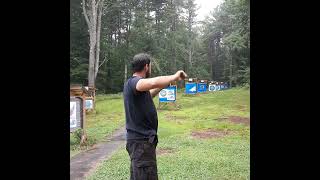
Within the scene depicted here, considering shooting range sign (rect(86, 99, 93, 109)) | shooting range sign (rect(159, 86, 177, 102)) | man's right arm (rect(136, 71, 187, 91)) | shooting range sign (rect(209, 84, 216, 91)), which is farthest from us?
shooting range sign (rect(209, 84, 216, 91))

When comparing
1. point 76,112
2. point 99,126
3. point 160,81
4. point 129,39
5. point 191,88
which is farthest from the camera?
point 129,39

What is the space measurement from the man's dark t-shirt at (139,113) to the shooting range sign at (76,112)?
5.04m

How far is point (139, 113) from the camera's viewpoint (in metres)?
3.69

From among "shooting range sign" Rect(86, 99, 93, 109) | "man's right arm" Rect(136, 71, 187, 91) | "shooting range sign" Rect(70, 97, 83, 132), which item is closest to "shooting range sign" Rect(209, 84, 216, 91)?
"shooting range sign" Rect(86, 99, 93, 109)

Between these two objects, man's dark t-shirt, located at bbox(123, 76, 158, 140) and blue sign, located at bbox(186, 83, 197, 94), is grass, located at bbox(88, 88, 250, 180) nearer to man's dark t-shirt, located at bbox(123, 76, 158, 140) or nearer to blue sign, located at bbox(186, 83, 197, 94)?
man's dark t-shirt, located at bbox(123, 76, 158, 140)

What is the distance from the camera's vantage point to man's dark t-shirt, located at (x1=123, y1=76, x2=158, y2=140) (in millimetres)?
3664

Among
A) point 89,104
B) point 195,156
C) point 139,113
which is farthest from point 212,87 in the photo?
point 139,113

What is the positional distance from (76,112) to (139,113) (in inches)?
211

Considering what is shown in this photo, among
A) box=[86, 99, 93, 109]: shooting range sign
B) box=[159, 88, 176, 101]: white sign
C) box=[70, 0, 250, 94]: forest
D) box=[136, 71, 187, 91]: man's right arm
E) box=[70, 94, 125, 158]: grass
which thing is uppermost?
box=[70, 0, 250, 94]: forest

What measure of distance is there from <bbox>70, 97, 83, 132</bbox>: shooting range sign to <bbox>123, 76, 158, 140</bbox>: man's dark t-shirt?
5041 millimetres

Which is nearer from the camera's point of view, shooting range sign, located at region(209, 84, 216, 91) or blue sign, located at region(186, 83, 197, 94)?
blue sign, located at region(186, 83, 197, 94)

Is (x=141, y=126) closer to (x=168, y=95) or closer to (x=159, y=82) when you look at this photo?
(x=159, y=82)
